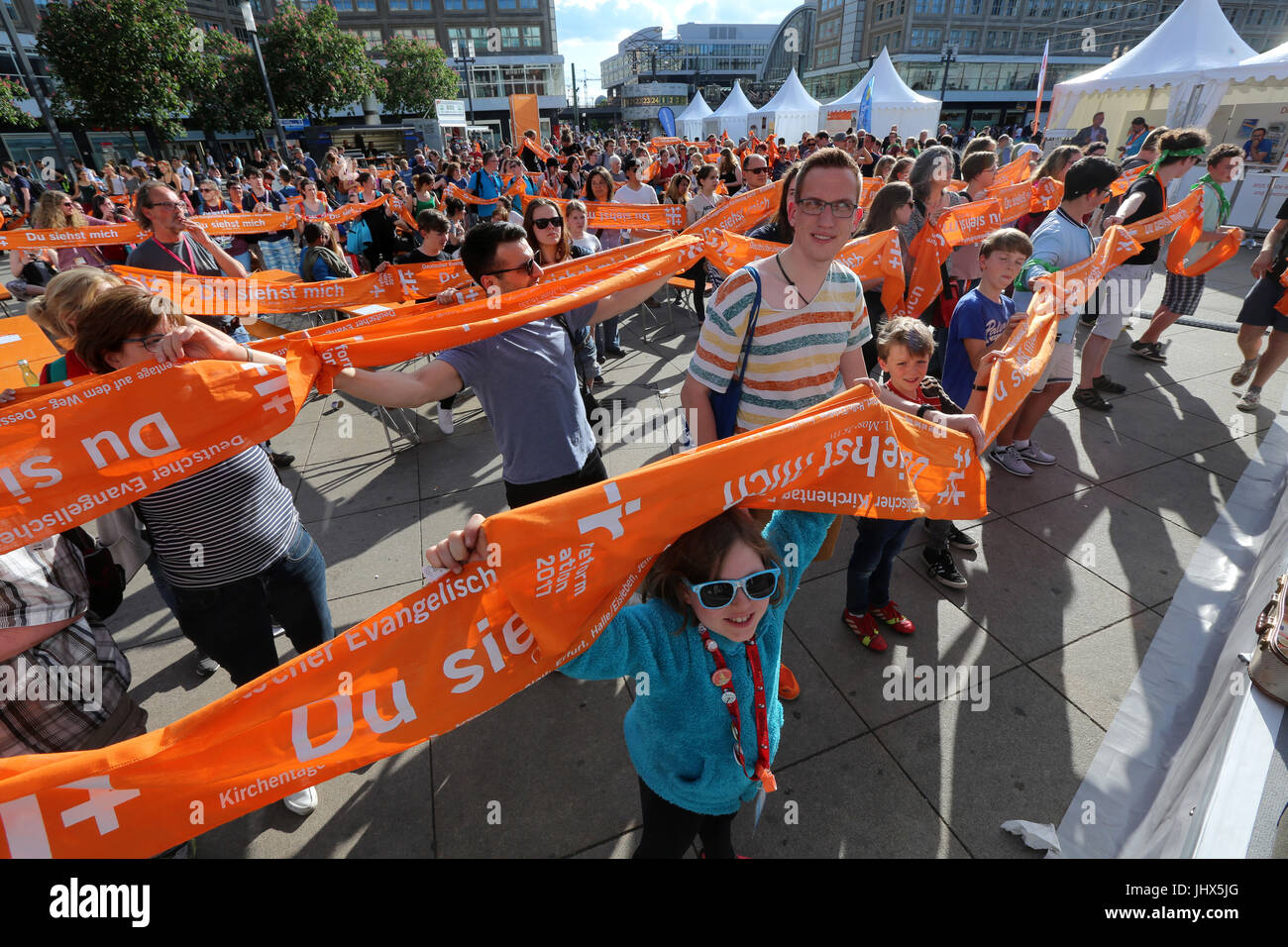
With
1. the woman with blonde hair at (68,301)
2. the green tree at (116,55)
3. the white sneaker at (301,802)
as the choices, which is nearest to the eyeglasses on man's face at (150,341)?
the woman with blonde hair at (68,301)

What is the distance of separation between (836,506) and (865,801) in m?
1.57

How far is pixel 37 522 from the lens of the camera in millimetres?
1748

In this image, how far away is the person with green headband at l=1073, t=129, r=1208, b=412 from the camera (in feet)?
18.0

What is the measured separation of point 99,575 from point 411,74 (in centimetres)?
6852

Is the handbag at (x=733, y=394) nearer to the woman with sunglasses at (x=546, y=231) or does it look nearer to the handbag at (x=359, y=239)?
the woman with sunglasses at (x=546, y=231)

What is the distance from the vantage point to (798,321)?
2426 millimetres

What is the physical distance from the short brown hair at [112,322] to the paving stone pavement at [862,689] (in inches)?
83.8

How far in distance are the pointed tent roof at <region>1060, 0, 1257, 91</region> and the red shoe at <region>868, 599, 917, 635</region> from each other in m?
17.7

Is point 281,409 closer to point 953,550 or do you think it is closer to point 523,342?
point 523,342

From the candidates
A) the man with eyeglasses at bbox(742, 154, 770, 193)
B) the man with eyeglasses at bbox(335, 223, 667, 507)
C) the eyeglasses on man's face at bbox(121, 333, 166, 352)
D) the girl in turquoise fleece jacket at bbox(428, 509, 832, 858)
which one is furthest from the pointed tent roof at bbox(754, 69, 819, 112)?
A: the eyeglasses on man's face at bbox(121, 333, 166, 352)

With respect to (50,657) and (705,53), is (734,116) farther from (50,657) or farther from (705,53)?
(705,53)

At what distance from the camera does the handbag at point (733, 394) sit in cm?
239

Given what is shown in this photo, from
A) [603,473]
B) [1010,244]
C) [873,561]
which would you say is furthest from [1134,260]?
[603,473]
